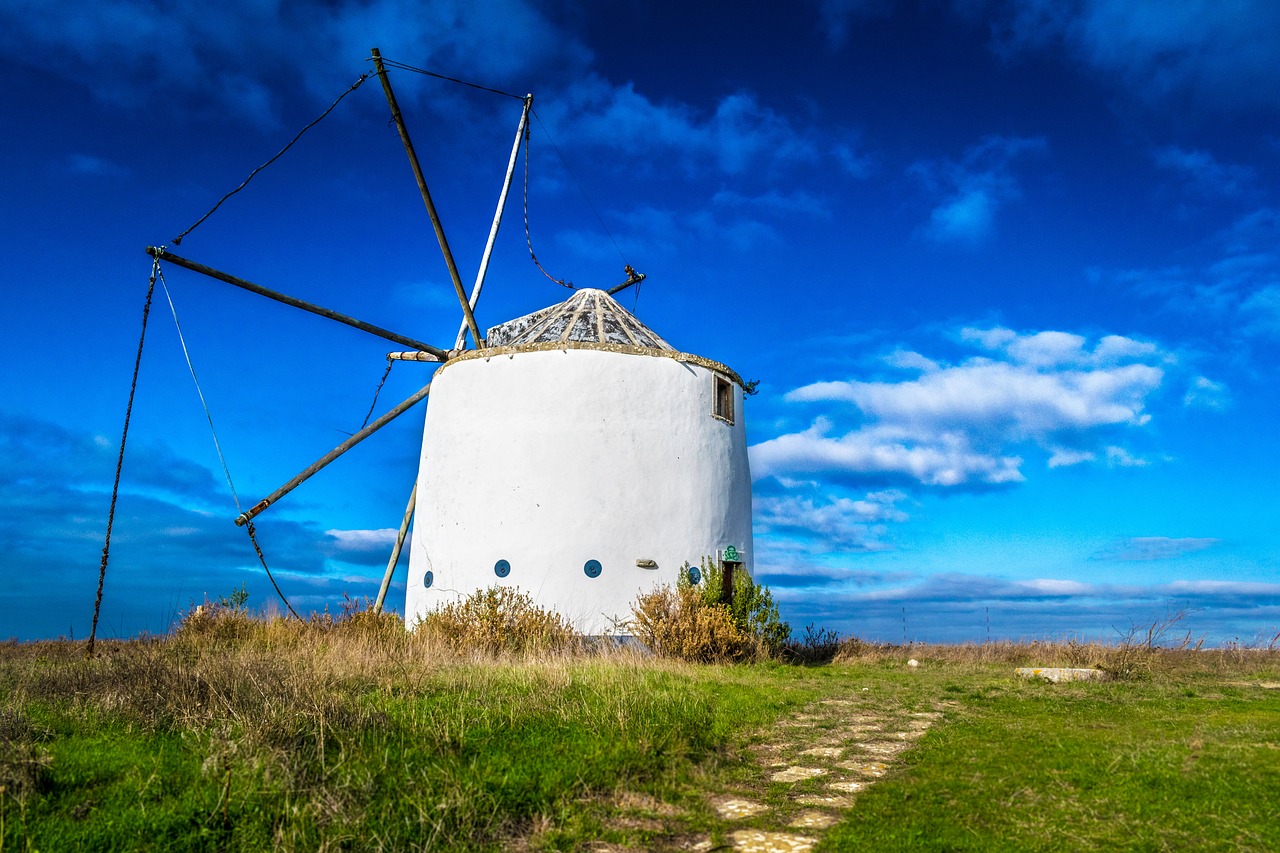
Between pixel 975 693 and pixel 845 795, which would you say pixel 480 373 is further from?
pixel 845 795

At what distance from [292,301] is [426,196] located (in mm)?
3486

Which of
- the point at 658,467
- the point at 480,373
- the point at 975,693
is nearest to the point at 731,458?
the point at 658,467

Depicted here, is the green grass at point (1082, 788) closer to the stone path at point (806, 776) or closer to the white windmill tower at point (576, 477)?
the stone path at point (806, 776)

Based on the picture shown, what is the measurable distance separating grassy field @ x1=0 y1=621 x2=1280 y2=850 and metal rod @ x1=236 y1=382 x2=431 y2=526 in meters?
6.22

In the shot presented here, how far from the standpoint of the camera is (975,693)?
37.3 feet

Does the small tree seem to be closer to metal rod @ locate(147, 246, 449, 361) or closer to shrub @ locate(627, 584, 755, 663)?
shrub @ locate(627, 584, 755, 663)

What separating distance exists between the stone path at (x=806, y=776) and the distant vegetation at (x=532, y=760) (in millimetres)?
138

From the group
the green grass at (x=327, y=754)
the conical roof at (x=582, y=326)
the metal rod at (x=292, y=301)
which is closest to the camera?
the green grass at (x=327, y=754)

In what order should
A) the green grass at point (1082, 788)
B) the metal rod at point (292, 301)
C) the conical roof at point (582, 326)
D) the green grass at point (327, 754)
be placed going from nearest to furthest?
the green grass at point (327, 754) < the green grass at point (1082, 788) < the metal rod at point (292, 301) < the conical roof at point (582, 326)

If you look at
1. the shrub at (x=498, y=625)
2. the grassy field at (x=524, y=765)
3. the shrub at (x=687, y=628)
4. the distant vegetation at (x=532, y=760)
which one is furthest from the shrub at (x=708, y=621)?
the grassy field at (x=524, y=765)

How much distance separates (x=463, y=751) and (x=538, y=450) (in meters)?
10.3

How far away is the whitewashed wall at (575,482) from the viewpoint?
51.0 ft

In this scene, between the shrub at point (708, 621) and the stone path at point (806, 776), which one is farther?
the shrub at point (708, 621)

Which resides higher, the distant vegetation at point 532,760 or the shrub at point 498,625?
the shrub at point 498,625
